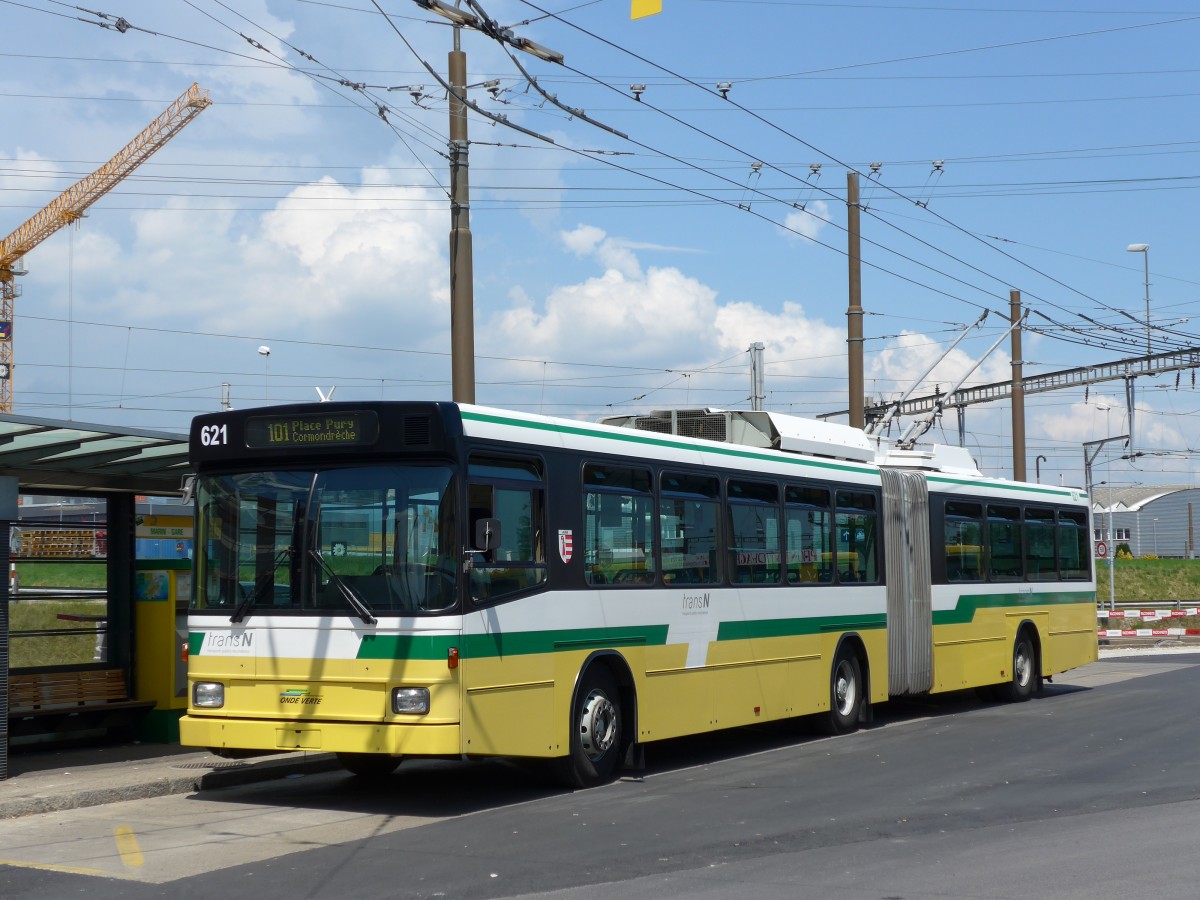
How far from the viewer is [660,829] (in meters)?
9.97

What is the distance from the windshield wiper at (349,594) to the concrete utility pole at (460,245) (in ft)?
13.5

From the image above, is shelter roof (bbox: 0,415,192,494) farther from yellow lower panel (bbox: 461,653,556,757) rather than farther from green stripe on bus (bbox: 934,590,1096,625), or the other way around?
green stripe on bus (bbox: 934,590,1096,625)

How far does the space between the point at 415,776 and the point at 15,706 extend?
3.62 m

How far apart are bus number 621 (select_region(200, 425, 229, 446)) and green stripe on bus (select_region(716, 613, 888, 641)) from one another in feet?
16.3

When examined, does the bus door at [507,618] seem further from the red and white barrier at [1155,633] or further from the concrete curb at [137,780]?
the red and white barrier at [1155,633]

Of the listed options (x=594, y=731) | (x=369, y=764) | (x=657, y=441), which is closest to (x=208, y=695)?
(x=369, y=764)

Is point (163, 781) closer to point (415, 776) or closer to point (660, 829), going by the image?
point (415, 776)

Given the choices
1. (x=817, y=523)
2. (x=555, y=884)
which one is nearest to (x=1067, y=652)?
(x=817, y=523)

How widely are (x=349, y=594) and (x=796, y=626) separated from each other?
6.10 meters

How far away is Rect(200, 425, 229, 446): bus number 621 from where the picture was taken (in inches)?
451

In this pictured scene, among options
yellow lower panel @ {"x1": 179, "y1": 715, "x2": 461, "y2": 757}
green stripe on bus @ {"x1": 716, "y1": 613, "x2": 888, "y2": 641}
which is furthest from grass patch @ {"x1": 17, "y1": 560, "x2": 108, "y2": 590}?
green stripe on bus @ {"x1": 716, "y1": 613, "x2": 888, "y2": 641}

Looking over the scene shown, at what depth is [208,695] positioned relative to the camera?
1121 cm

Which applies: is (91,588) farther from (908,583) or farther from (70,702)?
(908,583)

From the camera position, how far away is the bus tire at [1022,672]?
20.6 meters
